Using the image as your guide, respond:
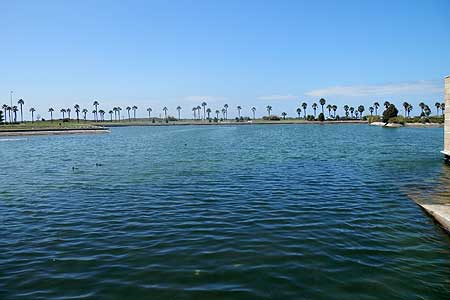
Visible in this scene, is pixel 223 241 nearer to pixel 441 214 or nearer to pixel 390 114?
pixel 441 214

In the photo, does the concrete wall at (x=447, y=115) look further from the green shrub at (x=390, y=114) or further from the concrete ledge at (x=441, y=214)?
the green shrub at (x=390, y=114)

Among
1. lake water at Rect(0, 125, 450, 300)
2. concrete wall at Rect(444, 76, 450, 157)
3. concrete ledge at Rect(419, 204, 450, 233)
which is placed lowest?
lake water at Rect(0, 125, 450, 300)

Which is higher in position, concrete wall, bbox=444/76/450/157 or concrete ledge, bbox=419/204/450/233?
concrete wall, bbox=444/76/450/157

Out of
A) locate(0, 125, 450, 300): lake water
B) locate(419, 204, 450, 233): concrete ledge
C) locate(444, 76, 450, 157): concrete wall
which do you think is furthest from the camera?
locate(444, 76, 450, 157): concrete wall

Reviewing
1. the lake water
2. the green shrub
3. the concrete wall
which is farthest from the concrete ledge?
the green shrub

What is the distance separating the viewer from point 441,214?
45.5 feet

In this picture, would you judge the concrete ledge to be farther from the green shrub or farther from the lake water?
the green shrub

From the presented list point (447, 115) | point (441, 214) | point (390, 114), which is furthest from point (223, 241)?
point (390, 114)

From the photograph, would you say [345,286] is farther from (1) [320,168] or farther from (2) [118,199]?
(1) [320,168]

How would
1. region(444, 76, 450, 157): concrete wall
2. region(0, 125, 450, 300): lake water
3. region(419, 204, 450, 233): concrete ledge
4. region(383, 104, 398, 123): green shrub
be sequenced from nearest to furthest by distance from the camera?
region(0, 125, 450, 300): lake water
region(419, 204, 450, 233): concrete ledge
region(444, 76, 450, 157): concrete wall
region(383, 104, 398, 123): green shrub

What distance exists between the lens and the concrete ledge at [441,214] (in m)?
13.1

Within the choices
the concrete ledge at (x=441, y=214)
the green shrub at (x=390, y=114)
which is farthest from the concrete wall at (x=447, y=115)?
the green shrub at (x=390, y=114)

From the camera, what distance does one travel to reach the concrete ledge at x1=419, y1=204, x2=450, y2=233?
13.1 m

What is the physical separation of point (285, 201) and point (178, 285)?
10.1 metres
